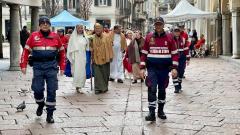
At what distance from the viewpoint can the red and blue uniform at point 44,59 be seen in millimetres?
8375

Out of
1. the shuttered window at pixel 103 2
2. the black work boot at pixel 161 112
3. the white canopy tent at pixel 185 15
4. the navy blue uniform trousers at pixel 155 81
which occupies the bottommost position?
the black work boot at pixel 161 112

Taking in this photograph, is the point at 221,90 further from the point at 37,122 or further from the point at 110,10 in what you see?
the point at 110,10

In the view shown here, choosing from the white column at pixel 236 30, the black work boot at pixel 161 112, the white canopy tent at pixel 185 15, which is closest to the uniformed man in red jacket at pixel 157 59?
the black work boot at pixel 161 112

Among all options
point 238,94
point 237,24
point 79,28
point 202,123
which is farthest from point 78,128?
point 237,24

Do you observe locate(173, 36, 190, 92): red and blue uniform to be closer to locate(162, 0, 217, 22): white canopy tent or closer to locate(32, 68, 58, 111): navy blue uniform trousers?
locate(32, 68, 58, 111): navy blue uniform trousers

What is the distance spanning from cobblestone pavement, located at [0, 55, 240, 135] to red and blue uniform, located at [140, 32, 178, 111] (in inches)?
27.3

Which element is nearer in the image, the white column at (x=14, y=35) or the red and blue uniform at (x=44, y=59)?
A: the red and blue uniform at (x=44, y=59)

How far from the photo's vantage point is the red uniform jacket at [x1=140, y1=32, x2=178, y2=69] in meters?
8.53

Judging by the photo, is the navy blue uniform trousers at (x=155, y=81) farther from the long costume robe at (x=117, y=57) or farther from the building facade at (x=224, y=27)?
the building facade at (x=224, y=27)

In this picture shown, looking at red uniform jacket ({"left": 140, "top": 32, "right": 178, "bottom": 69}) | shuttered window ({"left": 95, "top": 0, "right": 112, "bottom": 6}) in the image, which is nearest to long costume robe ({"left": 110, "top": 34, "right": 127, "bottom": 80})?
red uniform jacket ({"left": 140, "top": 32, "right": 178, "bottom": 69})

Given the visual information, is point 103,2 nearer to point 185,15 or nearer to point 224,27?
point 185,15

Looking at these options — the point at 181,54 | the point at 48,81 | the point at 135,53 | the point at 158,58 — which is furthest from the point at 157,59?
the point at 135,53

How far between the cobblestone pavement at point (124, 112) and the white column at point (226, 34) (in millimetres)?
13781

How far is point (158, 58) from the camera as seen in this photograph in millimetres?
8547
